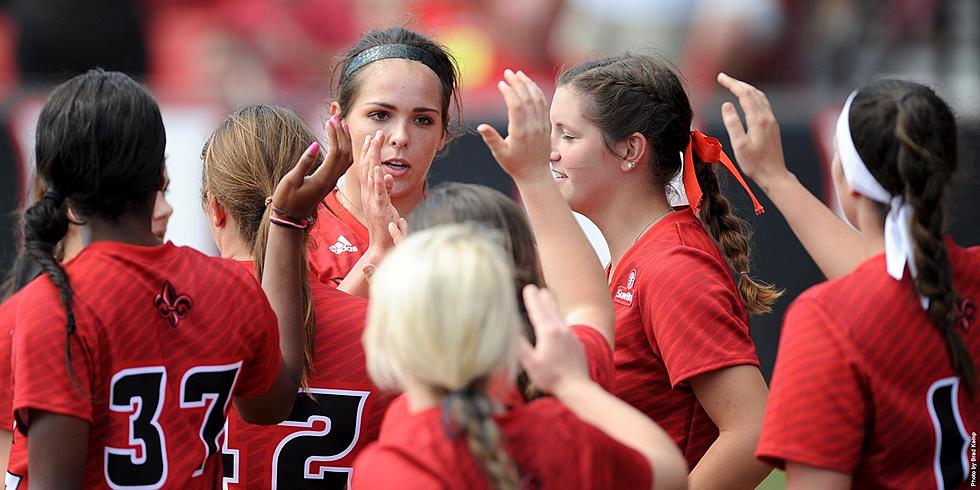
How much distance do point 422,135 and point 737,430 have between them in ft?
4.70

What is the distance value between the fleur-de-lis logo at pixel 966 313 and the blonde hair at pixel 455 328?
1.00 m

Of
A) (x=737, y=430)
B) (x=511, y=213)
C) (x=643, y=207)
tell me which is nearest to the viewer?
(x=511, y=213)

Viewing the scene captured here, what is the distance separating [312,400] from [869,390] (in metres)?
1.35

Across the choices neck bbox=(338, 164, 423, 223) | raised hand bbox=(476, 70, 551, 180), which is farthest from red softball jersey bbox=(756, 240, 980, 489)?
neck bbox=(338, 164, 423, 223)

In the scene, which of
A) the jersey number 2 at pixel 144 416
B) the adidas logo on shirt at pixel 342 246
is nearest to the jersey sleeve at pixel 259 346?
the jersey number 2 at pixel 144 416

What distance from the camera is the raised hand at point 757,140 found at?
114 inches

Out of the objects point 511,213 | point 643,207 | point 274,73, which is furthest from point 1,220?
point 511,213

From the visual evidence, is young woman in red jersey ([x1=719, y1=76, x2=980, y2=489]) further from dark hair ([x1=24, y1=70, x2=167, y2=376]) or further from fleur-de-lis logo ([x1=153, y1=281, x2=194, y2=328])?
dark hair ([x1=24, y1=70, x2=167, y2=376])

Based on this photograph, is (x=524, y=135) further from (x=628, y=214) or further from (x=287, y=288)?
(x=628, y=214)

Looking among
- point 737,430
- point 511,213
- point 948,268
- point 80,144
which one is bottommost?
point 737,430

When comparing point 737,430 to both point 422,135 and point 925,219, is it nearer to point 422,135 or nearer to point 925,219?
point 925,219

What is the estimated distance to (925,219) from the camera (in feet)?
8.26

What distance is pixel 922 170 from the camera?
2.52 metres

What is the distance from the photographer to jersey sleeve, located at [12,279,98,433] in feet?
7.97
